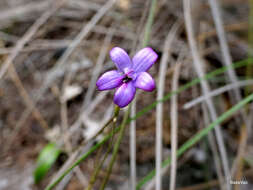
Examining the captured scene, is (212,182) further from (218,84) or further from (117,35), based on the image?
(117,35)

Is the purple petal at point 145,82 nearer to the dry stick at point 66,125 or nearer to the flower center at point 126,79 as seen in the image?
the flower center at point 126,79

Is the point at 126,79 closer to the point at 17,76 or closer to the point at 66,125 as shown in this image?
the point at 66,125

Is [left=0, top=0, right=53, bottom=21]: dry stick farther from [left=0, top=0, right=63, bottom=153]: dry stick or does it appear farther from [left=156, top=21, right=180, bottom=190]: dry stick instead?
[left=156, top=21, right=180, bottom=190]: dry stick

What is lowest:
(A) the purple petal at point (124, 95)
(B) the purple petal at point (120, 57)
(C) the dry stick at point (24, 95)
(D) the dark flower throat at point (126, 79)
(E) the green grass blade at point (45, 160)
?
(E) the green grass blade at point (45, 160)

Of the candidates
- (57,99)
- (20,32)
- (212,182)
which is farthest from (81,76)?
(212,182)

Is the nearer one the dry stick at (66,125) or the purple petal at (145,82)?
the purple petal at (145,82)

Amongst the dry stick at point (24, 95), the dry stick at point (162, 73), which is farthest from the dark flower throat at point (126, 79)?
the dry stick at point (24, 95)

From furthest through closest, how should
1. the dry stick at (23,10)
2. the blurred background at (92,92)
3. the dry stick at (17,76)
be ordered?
the dry stick at (23,10)
the dry stick at (17,76)
the blurred background at (92,92)

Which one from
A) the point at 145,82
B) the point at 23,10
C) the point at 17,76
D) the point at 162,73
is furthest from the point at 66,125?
the point at 23,10
